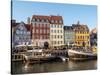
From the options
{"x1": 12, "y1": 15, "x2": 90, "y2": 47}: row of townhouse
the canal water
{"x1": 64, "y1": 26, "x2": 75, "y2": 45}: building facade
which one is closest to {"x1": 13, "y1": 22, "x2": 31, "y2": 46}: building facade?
{"x1": 12, "y1": 15, "x2": 90, "y2": 47}: row of townhouse

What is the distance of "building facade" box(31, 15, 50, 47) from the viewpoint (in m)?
2.32

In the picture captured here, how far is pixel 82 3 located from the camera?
8.25 ft

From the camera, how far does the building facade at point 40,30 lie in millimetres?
2318

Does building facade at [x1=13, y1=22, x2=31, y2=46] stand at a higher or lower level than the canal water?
higher

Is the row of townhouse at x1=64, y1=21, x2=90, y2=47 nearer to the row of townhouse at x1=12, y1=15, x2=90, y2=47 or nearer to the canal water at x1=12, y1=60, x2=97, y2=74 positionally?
the row of townhouse at x1=12, y1=15, x2=90, y2=47

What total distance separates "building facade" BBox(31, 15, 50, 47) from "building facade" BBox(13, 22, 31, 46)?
6 cm

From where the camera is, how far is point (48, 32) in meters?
2.37

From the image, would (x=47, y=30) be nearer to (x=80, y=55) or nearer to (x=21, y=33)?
(x=21, y=33)

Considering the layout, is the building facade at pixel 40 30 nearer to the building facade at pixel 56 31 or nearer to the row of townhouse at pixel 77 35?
the building facade at pixel 56 31

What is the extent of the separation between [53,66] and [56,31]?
429 millimetres

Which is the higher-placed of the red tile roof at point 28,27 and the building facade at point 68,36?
the red tile roof at point 28,27

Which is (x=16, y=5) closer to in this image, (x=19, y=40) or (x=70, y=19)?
(x=19, y=40)

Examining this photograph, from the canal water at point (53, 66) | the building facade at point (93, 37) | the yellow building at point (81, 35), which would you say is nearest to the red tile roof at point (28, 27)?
the canal water at point (53, 66)

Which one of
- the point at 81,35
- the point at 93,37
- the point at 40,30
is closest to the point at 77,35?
the point at 81,35
